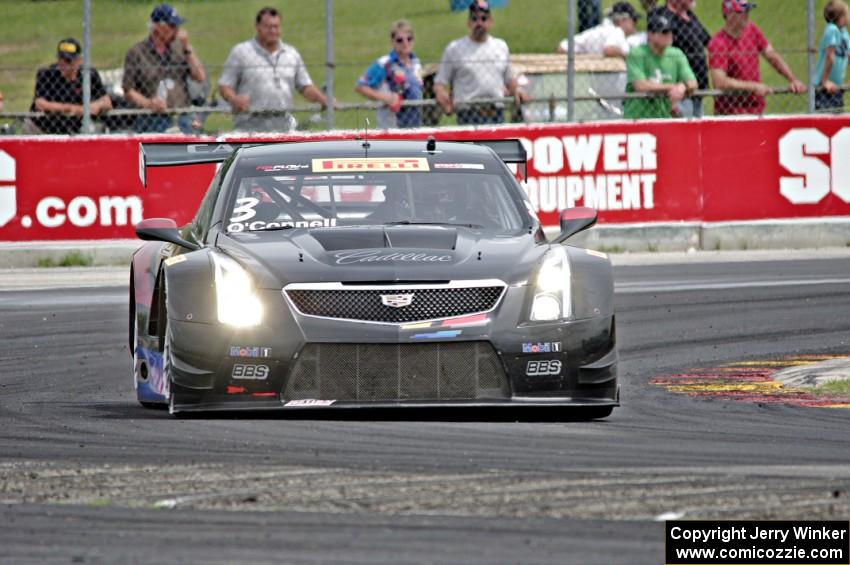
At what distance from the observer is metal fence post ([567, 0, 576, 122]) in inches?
705

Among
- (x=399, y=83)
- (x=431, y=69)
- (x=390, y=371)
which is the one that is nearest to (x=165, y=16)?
(x=399, y=83)

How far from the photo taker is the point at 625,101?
711 inches

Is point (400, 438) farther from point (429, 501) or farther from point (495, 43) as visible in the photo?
point (495, 43)

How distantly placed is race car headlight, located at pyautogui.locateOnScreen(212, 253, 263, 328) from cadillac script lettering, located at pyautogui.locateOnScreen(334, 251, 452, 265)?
41 cm

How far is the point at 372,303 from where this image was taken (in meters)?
7.80

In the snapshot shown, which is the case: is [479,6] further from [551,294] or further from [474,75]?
[551,294]

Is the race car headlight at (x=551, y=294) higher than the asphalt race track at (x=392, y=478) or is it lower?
higher

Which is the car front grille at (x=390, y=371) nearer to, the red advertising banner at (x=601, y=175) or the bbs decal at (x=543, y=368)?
the bbs decal at (x=543, y=368)

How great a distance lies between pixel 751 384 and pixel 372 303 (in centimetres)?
290

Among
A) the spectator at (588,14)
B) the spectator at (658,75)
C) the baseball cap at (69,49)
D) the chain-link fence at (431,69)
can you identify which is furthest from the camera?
the spectator at (588,14)

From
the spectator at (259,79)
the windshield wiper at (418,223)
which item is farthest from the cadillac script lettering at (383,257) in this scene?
the spectator at (259,79)

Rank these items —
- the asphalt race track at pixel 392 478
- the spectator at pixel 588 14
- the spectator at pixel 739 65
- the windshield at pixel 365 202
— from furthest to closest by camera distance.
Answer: the spectator at pixel 588 14
the spectator at pixel 739 65
the windshield at pixel 365 202
the asphalt race track at pixel 392 478

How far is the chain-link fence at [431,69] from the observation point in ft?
56.6

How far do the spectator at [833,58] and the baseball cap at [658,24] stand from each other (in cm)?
180
